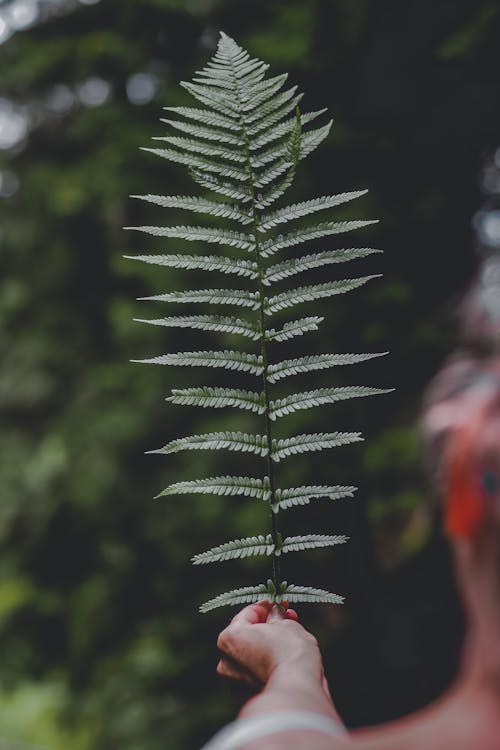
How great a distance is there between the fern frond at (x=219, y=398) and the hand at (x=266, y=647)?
0.27m

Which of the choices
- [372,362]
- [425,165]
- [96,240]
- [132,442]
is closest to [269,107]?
[372,362]

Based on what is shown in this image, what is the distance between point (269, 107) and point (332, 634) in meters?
3.39

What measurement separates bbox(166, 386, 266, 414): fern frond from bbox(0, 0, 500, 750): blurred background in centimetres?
217

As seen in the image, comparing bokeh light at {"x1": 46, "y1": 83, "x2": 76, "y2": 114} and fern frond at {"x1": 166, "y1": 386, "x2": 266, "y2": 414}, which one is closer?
fern frond at {"x1": 166, "y1": 386, "x2": 266, "y2": 414}

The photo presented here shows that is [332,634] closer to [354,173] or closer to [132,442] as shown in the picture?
[132,442]

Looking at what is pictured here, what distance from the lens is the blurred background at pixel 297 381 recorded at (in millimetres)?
3172

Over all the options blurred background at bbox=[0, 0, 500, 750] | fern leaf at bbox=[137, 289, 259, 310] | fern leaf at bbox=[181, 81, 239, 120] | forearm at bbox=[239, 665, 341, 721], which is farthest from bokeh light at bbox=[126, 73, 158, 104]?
forearm at bbox=[239, 665, 341, 721]

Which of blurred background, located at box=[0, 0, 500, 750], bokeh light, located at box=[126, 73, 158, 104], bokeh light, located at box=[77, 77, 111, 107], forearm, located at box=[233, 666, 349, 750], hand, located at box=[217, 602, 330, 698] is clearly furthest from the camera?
bokeh light, located at box=[77, 77, 111, 107]

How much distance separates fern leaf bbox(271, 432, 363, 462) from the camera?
2.69 ft

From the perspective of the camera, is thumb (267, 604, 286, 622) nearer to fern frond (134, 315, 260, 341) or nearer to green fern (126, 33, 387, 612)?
green fern (126, 33, 387, 612)

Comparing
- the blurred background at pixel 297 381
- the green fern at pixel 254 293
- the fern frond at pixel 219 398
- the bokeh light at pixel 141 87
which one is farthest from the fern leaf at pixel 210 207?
the bokeh light at pixel 141 87

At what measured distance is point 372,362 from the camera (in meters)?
3.31

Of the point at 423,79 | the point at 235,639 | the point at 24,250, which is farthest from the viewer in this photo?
the point at 24,250

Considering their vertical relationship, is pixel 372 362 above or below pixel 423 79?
below
